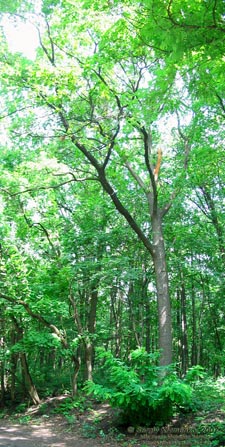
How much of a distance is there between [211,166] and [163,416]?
789 cm

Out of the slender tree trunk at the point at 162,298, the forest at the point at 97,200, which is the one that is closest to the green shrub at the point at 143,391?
the forest at the point at 97,200

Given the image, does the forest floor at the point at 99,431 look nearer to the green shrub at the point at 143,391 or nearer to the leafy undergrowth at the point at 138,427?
the leafy undergrowth at the point at 138,427

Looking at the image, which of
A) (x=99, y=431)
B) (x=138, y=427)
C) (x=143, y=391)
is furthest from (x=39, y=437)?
(x=143, y=391)

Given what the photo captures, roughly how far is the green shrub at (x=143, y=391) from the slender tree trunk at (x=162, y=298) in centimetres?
141

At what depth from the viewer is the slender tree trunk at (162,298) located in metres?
9.07

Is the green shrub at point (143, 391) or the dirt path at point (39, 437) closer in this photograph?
the green shrub at point (143, 391)

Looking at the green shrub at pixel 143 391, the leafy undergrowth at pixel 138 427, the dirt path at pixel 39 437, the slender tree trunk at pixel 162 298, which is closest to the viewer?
the leafy undergrowth at pixel 138 427

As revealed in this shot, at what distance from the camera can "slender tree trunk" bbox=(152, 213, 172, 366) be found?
907 centimetres

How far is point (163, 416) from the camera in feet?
23.4

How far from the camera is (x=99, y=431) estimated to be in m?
7.88

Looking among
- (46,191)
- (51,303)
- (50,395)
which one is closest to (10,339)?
(50,395)

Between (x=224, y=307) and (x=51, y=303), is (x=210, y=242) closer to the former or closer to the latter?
(x=224, y=307)

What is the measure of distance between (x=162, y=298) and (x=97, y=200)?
3.98 metres

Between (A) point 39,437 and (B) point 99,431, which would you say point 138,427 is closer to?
(B) point 99,431
